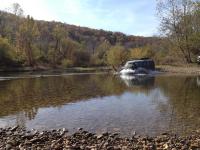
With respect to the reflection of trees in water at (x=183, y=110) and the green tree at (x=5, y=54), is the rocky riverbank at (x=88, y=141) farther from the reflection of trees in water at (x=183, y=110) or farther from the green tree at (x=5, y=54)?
the green tree at (x=5, y=54)

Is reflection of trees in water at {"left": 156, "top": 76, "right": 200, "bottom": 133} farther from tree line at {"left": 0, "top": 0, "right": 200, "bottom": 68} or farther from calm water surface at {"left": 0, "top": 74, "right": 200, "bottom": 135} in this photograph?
tree line at {"left": 0, "top": 0, "right": 200, "bottom": 68}

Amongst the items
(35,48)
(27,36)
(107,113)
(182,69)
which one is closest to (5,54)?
(27,36)

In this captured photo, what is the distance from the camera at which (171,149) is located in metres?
11.4

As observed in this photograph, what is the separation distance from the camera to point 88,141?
42.9 feet

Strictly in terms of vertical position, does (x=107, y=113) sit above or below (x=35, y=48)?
below

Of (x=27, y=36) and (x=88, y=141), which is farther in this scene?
(x=27, y=36)

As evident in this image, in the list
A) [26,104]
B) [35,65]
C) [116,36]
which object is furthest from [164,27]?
[116,36]

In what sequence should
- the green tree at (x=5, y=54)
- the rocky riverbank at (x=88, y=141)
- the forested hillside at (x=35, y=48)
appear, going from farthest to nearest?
the forested hillside at (x=35, y=48), the green tree at (x=5, y=54), the rocky riverbank at (x=88, y=141)

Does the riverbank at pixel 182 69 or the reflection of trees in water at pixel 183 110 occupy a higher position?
the riverbank at pixel 182 69

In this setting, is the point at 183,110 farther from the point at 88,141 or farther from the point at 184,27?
the point at 184,27

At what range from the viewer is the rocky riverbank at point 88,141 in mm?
12000

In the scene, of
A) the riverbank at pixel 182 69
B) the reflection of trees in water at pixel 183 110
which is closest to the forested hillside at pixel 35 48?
the riverbank at pixel 182 69

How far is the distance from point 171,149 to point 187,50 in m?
53.3

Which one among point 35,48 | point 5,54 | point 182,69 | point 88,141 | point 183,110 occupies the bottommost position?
point 88,141
